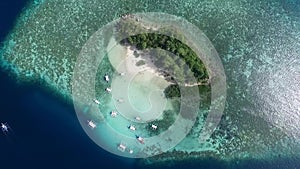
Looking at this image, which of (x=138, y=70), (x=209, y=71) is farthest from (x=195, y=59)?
(x=138, y=70)

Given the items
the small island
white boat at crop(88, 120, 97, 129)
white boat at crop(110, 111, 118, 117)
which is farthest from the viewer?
the small island

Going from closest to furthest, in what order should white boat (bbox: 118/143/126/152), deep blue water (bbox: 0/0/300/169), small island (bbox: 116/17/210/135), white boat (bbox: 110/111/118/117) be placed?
1. deep blue water (bbox: 0/0/300/169)
2. white boat (bbox: 118/143/126/152)
3. white boat (bbox: 110/111/118/117)
4. small island (bbox: 116/17/210/135)

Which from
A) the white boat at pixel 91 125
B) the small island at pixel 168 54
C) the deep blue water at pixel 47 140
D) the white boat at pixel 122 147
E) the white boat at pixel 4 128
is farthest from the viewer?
the small island at pixel 168 54

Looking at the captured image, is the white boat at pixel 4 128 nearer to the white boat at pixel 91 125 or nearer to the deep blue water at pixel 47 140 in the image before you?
the deep blue water at pixel 47 140

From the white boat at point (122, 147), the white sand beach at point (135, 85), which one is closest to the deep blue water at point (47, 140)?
the white boat at point (122, 147)

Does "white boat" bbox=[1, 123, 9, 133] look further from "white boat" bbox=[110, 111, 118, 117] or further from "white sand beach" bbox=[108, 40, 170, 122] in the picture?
"white sand beach" bbox=[108, 40, 170, 122]

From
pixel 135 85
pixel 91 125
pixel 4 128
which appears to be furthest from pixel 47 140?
pixel 135 85

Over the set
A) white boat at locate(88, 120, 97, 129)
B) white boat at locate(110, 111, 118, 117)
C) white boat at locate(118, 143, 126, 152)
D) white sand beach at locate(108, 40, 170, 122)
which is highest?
white sand beach at locate(108, 40, 170, 122)

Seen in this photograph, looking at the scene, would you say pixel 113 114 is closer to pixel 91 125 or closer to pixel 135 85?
pixel 91 125

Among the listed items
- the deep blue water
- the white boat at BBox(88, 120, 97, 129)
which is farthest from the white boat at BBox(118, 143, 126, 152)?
the white boat at BBox(88, 120, 97, 129)
